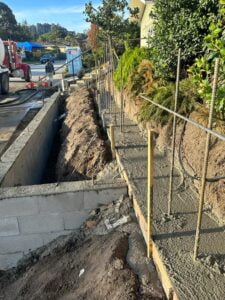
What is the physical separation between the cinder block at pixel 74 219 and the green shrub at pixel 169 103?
1.82 metres

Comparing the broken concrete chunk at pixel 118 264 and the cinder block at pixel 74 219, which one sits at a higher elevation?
the broken concrete chunk at pixel 118 264

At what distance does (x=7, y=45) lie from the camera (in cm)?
1823

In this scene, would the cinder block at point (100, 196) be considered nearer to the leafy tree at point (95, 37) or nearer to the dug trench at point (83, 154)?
the dug trench at point (83, 154)

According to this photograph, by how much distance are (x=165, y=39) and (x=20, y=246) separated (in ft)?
13.0

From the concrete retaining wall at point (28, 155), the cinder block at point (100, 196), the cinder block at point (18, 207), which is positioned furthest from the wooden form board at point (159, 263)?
the concrete retaining wall at point (28, 155)

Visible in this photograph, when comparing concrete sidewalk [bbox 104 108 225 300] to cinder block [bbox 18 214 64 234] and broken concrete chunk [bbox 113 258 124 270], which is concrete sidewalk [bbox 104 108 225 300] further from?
cinder block [bbox 18 214 64 234]

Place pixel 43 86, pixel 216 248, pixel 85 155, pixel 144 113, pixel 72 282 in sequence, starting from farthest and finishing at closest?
1. pixel 43 86
2. pixel 85 155
3. pixel 144 113
4. pixel 72 282
5. pixel 216 248

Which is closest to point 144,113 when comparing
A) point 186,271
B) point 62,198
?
point 62,198

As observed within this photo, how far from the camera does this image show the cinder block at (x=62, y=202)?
12.3 feet

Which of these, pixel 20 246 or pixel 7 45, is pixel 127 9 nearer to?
pixel 7 45

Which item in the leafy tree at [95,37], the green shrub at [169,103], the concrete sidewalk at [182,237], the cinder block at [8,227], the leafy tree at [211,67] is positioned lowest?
the cinder block at [8,227]

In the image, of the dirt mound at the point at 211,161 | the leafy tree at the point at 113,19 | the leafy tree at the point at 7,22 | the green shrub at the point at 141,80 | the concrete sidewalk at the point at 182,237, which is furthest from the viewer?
the leafy tree at the point at 7,22

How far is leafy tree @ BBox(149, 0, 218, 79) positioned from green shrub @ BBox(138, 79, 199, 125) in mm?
422

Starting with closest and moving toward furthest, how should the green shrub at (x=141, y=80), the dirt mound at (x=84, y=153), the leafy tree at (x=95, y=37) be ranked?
the dirt mound at (x=84, y=153) → the green shrub at (x=141, y=80) → the leafy tree at (x=95, y=37)
